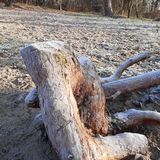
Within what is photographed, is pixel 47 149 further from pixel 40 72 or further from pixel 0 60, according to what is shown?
pixel 0 60

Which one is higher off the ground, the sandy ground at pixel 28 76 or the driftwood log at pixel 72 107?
the driftwood log at pixel 72 107

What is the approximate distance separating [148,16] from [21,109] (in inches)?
740

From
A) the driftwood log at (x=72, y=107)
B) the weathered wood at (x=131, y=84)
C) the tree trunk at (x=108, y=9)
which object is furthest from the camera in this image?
the tree trunk at (x=108, y=9)

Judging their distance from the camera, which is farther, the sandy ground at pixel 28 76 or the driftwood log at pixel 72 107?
the sandy ground at pixel 28 76

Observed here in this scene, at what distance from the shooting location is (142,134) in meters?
3.23

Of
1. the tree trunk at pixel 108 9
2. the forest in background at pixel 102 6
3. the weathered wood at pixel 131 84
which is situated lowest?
the forest in background at pixel 102 6

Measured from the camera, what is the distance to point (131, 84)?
3559 mm

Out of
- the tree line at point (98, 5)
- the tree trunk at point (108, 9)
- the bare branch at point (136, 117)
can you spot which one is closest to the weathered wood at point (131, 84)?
the bare branch at point (136, 117)

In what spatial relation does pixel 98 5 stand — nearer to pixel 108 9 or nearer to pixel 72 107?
pixel 108 9

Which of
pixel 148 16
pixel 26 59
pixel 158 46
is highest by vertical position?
pixel 26 59

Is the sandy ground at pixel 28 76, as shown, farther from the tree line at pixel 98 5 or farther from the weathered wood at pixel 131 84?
the tree line at pixel 98 5

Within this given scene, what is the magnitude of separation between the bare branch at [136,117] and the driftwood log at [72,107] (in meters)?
0.14

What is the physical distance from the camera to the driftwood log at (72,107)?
104 inches

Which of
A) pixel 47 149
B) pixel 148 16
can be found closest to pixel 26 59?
pixel 47 149
